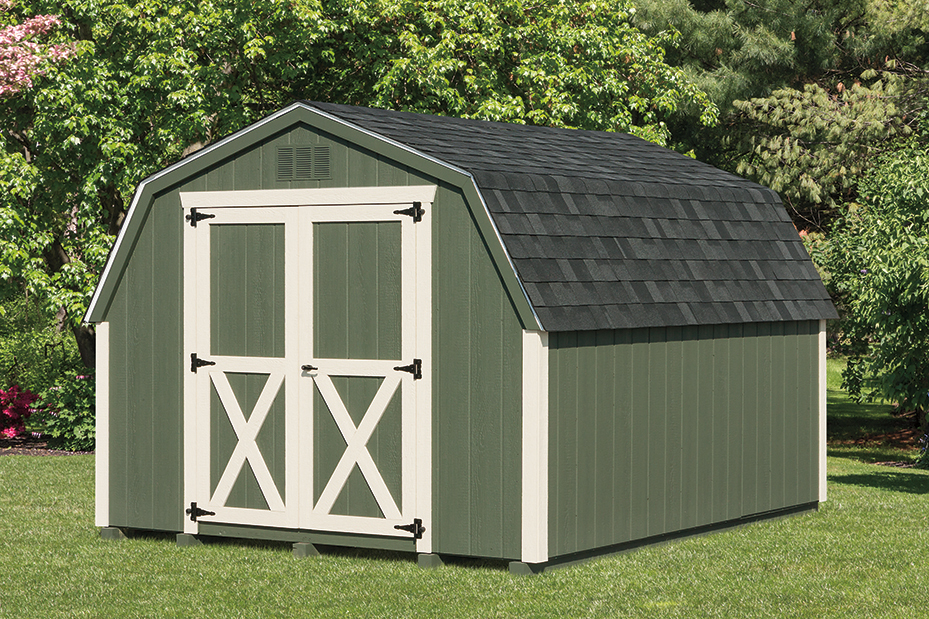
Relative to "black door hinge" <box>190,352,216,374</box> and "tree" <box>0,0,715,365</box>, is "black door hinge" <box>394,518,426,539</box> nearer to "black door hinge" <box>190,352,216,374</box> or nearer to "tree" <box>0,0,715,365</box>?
"black door hinge" <box>190,352,216,374</box>

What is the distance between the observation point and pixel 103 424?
407 inches

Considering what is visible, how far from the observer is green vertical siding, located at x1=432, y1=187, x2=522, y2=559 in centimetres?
876

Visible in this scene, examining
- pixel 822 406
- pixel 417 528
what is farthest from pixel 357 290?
pixel 822 406

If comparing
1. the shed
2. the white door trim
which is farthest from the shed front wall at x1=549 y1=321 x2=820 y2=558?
the white door trim

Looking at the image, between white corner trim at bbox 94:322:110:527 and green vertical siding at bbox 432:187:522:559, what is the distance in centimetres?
281

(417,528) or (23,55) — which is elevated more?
(23,55)

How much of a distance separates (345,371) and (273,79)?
12060mm

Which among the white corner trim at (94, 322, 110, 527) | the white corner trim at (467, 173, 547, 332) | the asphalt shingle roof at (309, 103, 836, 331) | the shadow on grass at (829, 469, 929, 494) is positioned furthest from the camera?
the shadow on grass at (829, 469, 929, 494)

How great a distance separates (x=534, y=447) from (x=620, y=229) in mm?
1920

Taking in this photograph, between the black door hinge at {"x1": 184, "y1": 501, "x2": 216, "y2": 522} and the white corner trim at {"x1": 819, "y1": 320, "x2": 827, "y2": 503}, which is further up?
the white corner trim at {"x1": 819, "y1": 320, "x2": 827, "y2": 503}

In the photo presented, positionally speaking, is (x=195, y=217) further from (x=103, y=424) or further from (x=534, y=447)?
(x=534, y=447)

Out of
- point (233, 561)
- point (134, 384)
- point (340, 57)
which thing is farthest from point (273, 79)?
point (233, 561)

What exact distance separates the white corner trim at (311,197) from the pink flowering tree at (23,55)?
23.0ft

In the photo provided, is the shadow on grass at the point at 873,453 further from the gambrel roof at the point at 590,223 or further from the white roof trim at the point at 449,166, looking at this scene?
the white roof trim at the point at 449,166
